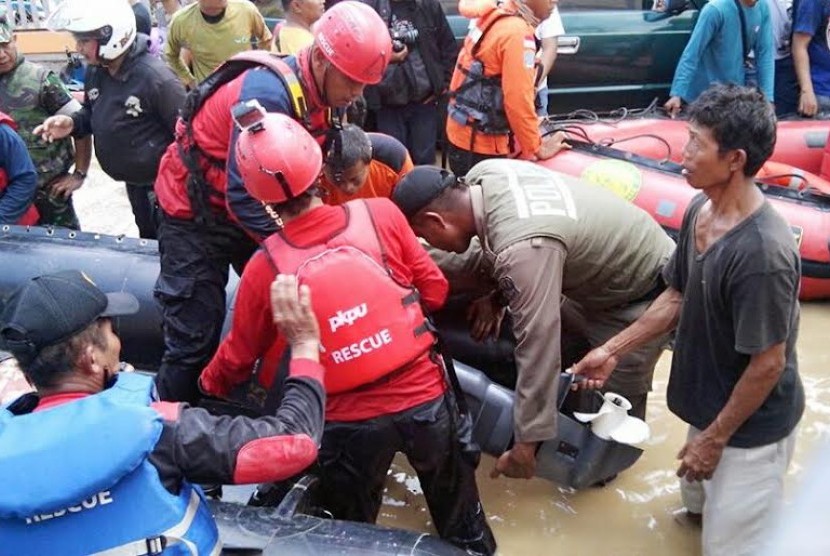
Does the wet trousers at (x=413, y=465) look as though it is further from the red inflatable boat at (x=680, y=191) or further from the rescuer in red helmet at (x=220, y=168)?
the red inflatable boat at (x=680, y=191)

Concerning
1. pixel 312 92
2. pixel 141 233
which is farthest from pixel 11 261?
pixel 312 92

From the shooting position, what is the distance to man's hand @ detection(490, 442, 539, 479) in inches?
108

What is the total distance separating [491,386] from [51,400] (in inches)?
67.4

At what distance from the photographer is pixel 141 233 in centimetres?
462

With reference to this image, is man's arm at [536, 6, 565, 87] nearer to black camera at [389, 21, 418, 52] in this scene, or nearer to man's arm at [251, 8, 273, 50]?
black camera at [389, 21, 418, 52]

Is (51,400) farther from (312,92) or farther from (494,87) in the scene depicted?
(494,87)

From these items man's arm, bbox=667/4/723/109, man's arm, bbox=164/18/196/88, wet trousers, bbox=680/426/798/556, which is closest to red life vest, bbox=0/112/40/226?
man's arm, bbox=164/18/196/88

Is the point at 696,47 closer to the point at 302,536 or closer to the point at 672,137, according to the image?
the point at 672,137

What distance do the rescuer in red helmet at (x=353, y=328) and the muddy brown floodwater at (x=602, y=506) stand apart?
59 centimetres

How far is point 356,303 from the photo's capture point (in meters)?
2.31

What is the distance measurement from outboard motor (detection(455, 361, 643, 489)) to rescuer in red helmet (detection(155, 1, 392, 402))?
3.10 ft

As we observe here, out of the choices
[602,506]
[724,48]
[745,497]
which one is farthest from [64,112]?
[724,48]

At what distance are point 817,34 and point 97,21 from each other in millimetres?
4722

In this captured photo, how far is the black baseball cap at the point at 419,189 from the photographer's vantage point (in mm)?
2812
